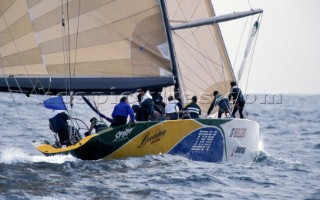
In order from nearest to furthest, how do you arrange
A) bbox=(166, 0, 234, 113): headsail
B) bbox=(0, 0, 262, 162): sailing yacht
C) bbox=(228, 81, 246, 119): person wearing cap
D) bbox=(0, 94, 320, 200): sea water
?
bbox=(0, 94, 320, 200): sea water
bbox=(0, 0, 262, 162): sailing yacht
bbox=(228, 81, 246, 119): person wearing cap
bbox=(166, 0, 234, 113): headsail

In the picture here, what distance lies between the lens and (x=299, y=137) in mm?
28141

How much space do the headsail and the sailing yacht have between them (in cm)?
275

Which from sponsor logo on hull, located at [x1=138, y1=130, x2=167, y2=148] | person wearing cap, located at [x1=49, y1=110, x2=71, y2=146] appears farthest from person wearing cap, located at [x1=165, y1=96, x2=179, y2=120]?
person wearing cap, located at [x1=49, y1=110, x2=71, y2=146]

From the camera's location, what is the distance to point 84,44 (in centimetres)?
1673

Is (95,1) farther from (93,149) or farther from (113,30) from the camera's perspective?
(93,149)

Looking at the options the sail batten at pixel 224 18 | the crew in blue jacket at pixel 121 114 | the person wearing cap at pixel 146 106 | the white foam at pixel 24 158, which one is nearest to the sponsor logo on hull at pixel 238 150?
the person wearing cap at pixel 146 106

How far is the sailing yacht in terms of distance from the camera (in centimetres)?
1565

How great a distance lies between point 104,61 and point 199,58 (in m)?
4.37

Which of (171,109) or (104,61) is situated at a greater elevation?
(104,61)

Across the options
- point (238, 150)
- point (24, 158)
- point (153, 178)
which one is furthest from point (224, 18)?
point (24, 158)

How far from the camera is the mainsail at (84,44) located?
54.0ft

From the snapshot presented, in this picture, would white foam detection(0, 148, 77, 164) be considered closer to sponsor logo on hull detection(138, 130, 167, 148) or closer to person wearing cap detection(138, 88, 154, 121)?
sponsor logo on hull detection(138, 130, 167, 148)

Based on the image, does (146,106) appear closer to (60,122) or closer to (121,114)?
(121,114)

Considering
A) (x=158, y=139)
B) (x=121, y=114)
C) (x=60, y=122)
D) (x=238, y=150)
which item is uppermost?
(x=121, y=114)
